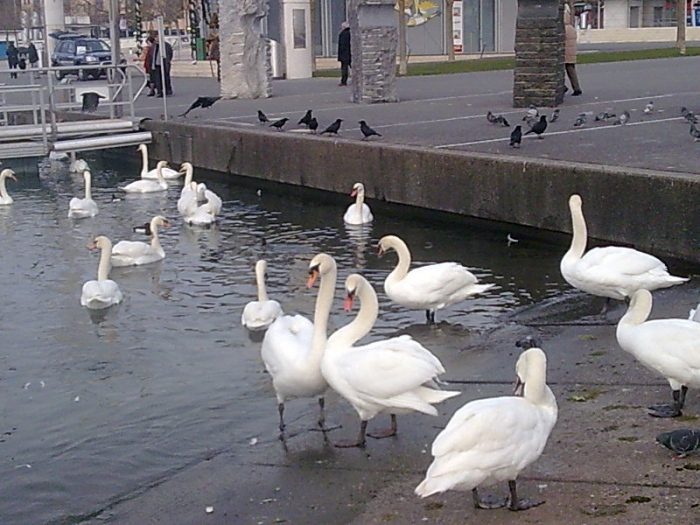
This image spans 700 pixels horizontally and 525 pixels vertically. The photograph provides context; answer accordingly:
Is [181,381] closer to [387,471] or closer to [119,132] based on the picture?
[387,471]

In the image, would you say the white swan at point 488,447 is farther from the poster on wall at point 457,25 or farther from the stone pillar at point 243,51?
the poster on wall at point 457,25

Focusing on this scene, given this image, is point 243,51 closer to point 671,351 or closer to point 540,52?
point 540,52

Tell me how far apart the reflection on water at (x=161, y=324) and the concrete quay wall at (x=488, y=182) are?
1.23 ft

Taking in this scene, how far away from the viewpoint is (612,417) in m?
6.30

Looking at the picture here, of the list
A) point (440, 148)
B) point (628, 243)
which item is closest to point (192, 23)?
point (440, 148)

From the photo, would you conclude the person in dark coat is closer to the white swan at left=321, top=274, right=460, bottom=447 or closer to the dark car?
the dark car

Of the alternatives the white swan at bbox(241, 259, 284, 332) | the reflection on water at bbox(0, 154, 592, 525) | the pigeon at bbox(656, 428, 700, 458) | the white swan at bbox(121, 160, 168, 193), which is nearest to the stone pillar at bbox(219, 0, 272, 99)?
the white swan at bbox(121, 160, 168, 193)

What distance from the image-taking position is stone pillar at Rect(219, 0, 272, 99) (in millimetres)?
28031

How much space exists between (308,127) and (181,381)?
34.4 feet

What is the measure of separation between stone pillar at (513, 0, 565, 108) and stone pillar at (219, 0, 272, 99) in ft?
28.7

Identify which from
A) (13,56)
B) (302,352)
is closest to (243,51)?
(302,352)

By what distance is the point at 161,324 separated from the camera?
32.5 feet

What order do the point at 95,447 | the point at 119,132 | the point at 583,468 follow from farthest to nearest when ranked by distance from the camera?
1. the point at 119,132
2. the point at 95,447
3. the point at 583,468

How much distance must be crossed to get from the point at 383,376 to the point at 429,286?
3.14 meters
